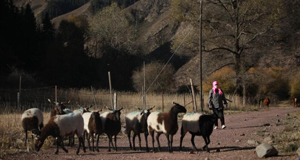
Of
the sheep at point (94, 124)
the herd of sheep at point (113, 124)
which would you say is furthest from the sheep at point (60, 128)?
the sheep at point (94, 124)

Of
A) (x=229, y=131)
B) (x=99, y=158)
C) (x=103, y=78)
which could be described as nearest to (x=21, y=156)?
(x=99, y=158)

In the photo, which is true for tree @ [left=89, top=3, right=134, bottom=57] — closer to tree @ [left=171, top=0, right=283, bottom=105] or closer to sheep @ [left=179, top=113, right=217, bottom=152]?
tree @ [left=171, top=0, right=283, bottom=105]

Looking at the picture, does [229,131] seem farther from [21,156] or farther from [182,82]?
[182,82]

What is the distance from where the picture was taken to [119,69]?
208 ft

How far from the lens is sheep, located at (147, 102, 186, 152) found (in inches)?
451

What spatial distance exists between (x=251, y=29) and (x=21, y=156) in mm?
24109

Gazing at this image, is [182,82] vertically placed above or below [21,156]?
above

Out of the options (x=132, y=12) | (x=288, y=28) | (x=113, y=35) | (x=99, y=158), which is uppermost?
(x=132, y=12)

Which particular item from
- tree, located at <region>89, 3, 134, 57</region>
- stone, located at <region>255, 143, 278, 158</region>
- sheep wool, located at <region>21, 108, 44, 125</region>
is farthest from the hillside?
stone, located at <region>255, 143, 278, 158</region>

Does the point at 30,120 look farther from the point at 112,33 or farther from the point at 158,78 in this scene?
the point at 112,33

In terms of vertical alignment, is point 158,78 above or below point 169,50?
below

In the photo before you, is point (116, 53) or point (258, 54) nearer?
point (258, 54)

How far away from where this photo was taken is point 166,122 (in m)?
11.6

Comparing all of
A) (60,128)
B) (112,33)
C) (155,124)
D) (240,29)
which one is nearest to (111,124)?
(155,124)
